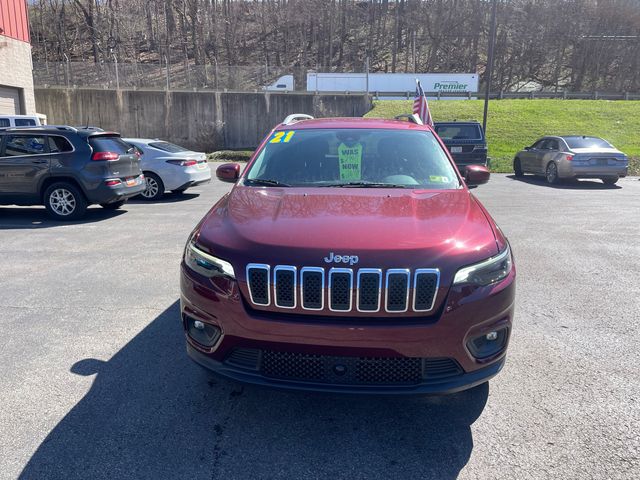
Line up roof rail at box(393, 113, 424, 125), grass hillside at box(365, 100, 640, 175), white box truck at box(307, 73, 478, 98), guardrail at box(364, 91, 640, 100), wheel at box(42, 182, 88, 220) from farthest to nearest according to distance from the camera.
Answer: guardrail at box(364, 91, 640, 100) < white box truck at box(307, 73, 478, 98) < grass hillside at box(365, 100, 640, 175) < wheel at box(42, 182, 88, 220) < roof rail at box(393, 113, 424, 125)

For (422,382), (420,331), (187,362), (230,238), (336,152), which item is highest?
(336,152)

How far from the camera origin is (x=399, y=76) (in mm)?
35719

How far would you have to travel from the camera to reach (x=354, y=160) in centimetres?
421

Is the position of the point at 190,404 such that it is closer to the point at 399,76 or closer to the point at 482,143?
the point at 482,143

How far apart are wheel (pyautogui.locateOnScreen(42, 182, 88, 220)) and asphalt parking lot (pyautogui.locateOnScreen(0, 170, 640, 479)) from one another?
3877mm

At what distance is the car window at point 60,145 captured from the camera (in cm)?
934

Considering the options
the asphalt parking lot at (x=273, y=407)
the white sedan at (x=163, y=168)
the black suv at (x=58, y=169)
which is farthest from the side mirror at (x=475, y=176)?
A: the white sedan at (x=163, y=168)

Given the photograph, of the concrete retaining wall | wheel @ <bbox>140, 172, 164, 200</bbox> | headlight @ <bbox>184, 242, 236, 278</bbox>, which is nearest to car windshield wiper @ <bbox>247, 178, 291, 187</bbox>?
headlight @ <bbox>184, 242, 236, 278</bbox>

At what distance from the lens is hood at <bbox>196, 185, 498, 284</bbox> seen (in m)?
2.73

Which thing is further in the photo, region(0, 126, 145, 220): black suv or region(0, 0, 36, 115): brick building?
region(0, 0, 36, 115): brick building

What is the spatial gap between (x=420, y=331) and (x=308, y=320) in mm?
592

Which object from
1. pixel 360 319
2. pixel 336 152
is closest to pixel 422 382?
pixel 360 319

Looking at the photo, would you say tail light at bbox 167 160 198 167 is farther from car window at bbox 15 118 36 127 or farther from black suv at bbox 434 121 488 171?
black suv at bbox 434 121 488 171

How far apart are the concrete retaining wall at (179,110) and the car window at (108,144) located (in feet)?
63.9
